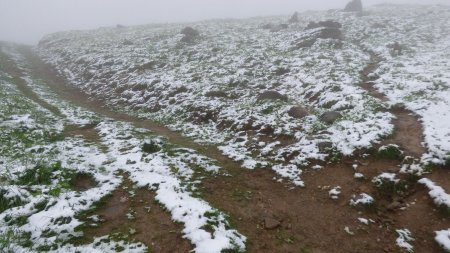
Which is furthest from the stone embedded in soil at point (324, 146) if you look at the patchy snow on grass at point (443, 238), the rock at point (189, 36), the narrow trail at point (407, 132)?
the rock at point (189, 36)

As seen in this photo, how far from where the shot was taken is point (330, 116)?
1445cm

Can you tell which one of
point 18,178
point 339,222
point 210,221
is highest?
point 18,178

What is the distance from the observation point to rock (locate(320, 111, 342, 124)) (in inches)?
560

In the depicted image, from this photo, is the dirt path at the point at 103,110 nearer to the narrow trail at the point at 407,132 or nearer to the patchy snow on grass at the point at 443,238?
the narrow trail at the point at 407,132

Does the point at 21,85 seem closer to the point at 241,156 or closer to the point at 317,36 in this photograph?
the point at 241,156

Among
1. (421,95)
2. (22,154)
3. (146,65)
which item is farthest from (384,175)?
(146,65)

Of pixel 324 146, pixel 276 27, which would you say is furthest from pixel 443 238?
pixel 276 27

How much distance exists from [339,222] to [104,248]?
20.8 feet

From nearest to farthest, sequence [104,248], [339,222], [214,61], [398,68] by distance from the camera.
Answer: [104,248]
[339,222]
[398,68]
[214,61]

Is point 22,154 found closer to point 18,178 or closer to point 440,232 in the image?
point 18,178

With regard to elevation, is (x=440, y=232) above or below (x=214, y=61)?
below

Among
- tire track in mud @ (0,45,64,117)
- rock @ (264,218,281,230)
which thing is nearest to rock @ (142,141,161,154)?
rock @ (264,218,281,230)

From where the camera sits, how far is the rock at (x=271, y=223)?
8667mm

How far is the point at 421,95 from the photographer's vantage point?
15164 mm
